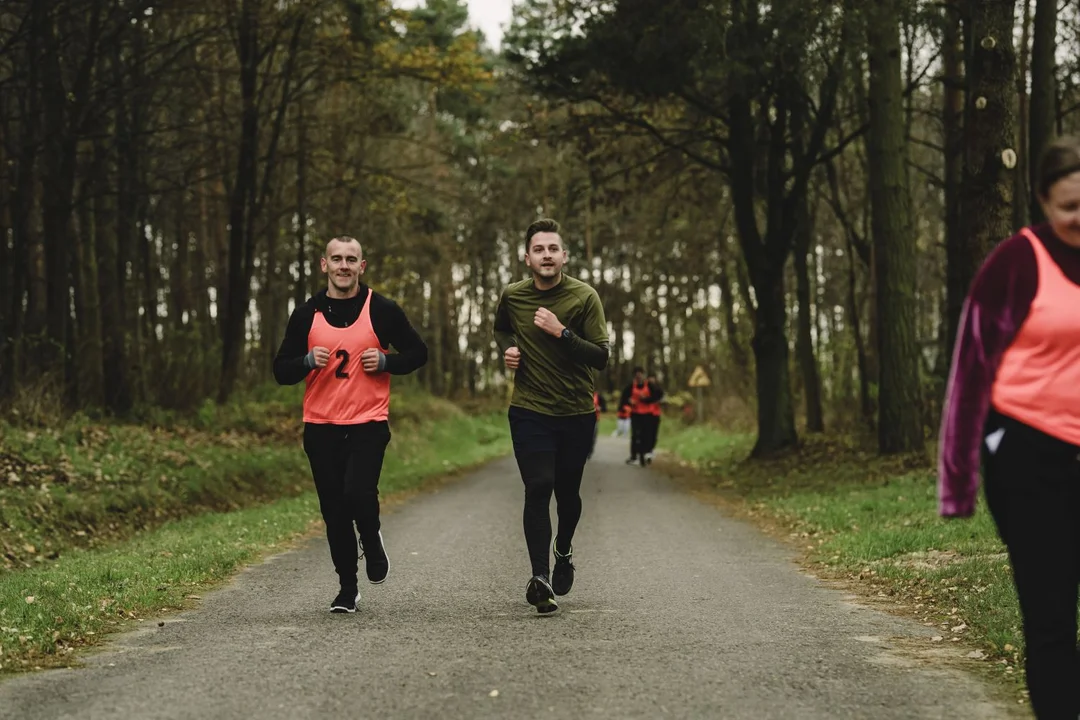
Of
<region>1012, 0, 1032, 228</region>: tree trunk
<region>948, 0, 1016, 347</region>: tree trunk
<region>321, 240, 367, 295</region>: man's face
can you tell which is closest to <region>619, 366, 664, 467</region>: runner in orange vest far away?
<region>1012, 0, 1032, 228</region>: tree trunk

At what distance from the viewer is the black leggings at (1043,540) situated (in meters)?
3.73

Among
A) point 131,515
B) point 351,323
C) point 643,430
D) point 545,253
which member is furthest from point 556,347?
point 643,430

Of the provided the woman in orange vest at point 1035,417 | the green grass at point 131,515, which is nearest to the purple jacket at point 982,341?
the woman in orange vest at point 1035,417

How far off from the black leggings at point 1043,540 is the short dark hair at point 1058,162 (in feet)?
2.37

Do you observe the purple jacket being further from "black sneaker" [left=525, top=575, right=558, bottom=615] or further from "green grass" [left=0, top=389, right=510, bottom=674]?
"green grass" [left=0, top=389, right=510, bottom=674]

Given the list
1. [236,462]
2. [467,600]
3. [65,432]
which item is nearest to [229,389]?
[236,462]

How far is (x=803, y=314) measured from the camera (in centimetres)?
2823

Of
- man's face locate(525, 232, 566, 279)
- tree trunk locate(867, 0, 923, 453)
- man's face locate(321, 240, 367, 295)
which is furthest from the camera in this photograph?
tree trunk locate(867, 0, 923, 453)

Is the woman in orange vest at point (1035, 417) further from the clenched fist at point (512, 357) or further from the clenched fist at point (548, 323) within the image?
the clenched fist at point (512, 357)

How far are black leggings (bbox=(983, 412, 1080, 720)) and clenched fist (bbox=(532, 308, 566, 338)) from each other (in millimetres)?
3790

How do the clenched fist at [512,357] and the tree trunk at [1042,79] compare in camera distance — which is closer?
the clenched fist at [512,357]

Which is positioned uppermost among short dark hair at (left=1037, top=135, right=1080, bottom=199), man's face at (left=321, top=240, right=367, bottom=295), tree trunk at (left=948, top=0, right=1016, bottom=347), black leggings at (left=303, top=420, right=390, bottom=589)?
tree trunk at (left=948, top=0, right=1016, bottom=347)

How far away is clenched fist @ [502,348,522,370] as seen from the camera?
296 inches

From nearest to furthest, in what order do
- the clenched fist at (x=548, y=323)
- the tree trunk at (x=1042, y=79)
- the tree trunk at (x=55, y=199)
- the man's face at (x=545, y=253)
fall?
the clenched fist at (x=548, y=323)
the man's face at (x=545, y=253)
the tree trunk at (x=1042, y=79)
the tree trunk at (x=55, y=199)
